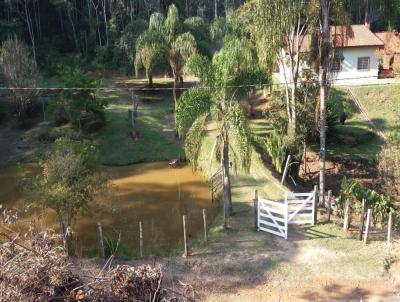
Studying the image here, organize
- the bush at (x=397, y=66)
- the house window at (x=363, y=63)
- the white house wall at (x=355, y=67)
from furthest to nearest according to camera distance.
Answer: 1. the house window at (x=363, y=63)
2. the white house wall at (x=355, y=67)
3. the bush at (x=397, y=66)

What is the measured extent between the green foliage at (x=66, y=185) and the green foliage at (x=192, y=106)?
3076mm

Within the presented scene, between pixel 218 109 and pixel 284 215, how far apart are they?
391 cm

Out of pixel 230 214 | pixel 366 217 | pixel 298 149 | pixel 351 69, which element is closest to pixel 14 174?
pixel 230 214

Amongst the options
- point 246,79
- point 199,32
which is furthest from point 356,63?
point 246,79

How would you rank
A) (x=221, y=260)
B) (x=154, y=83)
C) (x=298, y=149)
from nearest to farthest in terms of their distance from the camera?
(x=221, y=260) → (x=298, y=149) → (x=154, y=83)

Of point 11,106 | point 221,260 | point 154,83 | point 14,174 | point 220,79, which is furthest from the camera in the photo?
point 154,83

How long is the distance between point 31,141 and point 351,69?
20.6 metres

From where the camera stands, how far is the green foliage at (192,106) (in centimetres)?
1512

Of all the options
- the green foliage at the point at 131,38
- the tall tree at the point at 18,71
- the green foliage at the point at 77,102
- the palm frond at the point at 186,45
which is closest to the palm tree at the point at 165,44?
the palm frond at the point at 186,45

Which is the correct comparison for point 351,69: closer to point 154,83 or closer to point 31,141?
point 154,83

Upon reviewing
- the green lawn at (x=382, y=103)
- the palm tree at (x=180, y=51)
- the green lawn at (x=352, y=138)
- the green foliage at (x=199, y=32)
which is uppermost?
the green foliage at (x=199, y=32)

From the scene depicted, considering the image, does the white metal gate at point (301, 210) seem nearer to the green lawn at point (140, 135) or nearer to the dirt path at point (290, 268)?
the dirt path at point (290, 268)

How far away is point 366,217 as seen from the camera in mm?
15445

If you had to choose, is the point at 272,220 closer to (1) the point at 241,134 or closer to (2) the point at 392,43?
(1) the point at 241,134
